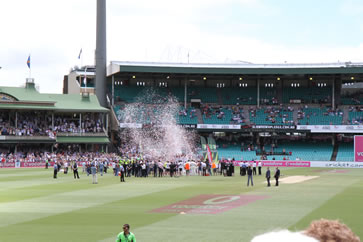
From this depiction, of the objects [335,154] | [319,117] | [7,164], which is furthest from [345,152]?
[7,164]

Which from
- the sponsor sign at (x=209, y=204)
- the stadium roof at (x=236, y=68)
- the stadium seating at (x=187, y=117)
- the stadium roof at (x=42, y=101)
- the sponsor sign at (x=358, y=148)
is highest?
the stadium roof at (x=236, y=68)

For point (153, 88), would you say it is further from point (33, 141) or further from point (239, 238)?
point (239, 238)

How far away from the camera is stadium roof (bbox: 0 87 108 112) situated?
7850 centimetres

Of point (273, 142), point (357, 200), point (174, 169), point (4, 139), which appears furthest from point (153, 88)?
point (357, 200)

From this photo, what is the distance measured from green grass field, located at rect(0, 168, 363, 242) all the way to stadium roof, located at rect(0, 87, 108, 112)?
43055mm

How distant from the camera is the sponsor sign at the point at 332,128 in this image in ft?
277

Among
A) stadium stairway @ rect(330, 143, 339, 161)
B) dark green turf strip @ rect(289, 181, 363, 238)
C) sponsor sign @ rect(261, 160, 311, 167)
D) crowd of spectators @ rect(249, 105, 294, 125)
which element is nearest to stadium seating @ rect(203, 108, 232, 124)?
crowd of spectators @ rect(249, 105, 294, 125)

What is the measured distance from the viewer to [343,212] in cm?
2377

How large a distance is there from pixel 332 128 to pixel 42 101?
147ft

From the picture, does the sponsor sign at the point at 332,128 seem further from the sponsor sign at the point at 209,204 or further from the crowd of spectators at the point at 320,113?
the sponsor sign at the point at 209,204

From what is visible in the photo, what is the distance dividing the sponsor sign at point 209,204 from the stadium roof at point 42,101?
5370cm

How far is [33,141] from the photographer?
76750mm

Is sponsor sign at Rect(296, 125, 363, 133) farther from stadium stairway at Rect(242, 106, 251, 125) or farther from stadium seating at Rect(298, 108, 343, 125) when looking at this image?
stadium stairway at Rect(242, 106, 251, 125)

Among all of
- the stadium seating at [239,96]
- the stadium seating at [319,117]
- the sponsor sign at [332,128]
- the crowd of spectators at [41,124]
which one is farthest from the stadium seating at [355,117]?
the crowd of spectators at [41,124]
